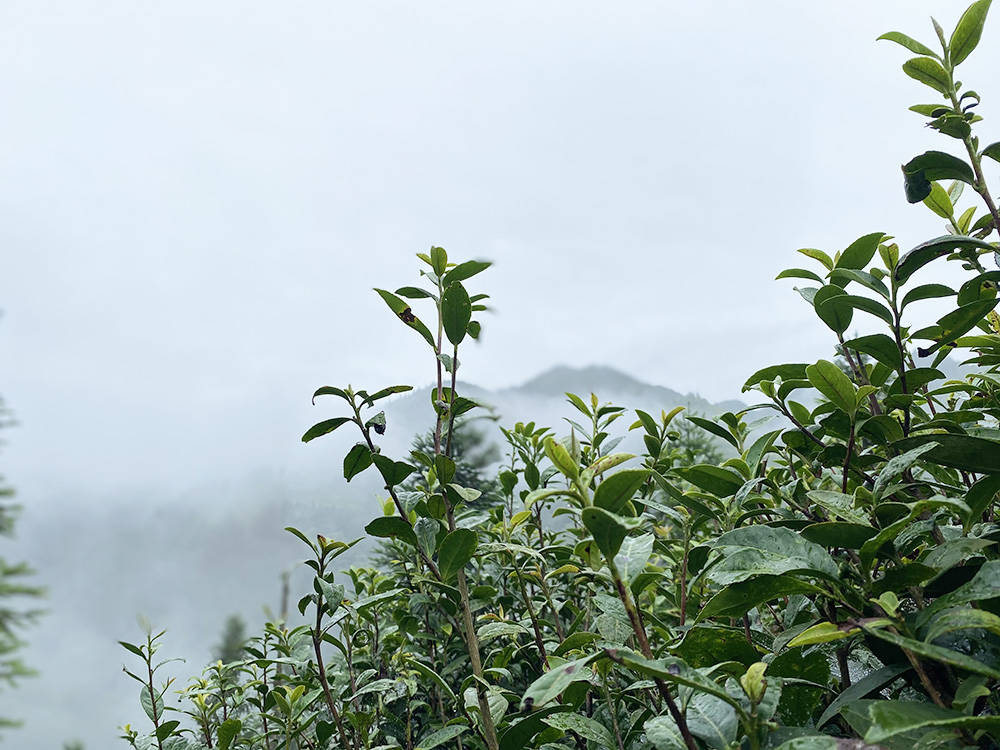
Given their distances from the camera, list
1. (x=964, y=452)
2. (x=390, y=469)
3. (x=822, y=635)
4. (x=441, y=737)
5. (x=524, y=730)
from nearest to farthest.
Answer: (x=822, y=635)
(x=964, y=452)
(x=524, y=730)
(x=441, y=737)
(x=390, y=469)

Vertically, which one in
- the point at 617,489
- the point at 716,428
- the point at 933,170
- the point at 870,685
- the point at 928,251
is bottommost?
the point at 870,685

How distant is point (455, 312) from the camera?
3.45 ft

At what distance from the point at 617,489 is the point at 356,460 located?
0.59 metres

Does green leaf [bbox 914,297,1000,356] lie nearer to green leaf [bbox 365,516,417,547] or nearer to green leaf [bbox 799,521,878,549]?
green leaf [bbox 799,521,878,549]

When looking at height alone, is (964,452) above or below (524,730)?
above

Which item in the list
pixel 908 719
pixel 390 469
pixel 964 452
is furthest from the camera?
pixel 390 469

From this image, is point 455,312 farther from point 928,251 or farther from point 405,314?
point 928,251

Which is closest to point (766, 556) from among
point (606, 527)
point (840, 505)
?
point (840, 505)

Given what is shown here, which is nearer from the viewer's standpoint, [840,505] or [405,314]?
[840,505]

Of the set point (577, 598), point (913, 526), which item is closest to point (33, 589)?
point (577, 598)

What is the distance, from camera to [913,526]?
0.73 metres

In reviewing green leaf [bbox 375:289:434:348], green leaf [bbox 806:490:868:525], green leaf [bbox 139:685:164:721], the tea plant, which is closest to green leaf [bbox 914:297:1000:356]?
the tea plant

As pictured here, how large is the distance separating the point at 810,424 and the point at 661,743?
0.75m

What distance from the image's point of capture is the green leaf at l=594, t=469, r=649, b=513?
22.8 inches
